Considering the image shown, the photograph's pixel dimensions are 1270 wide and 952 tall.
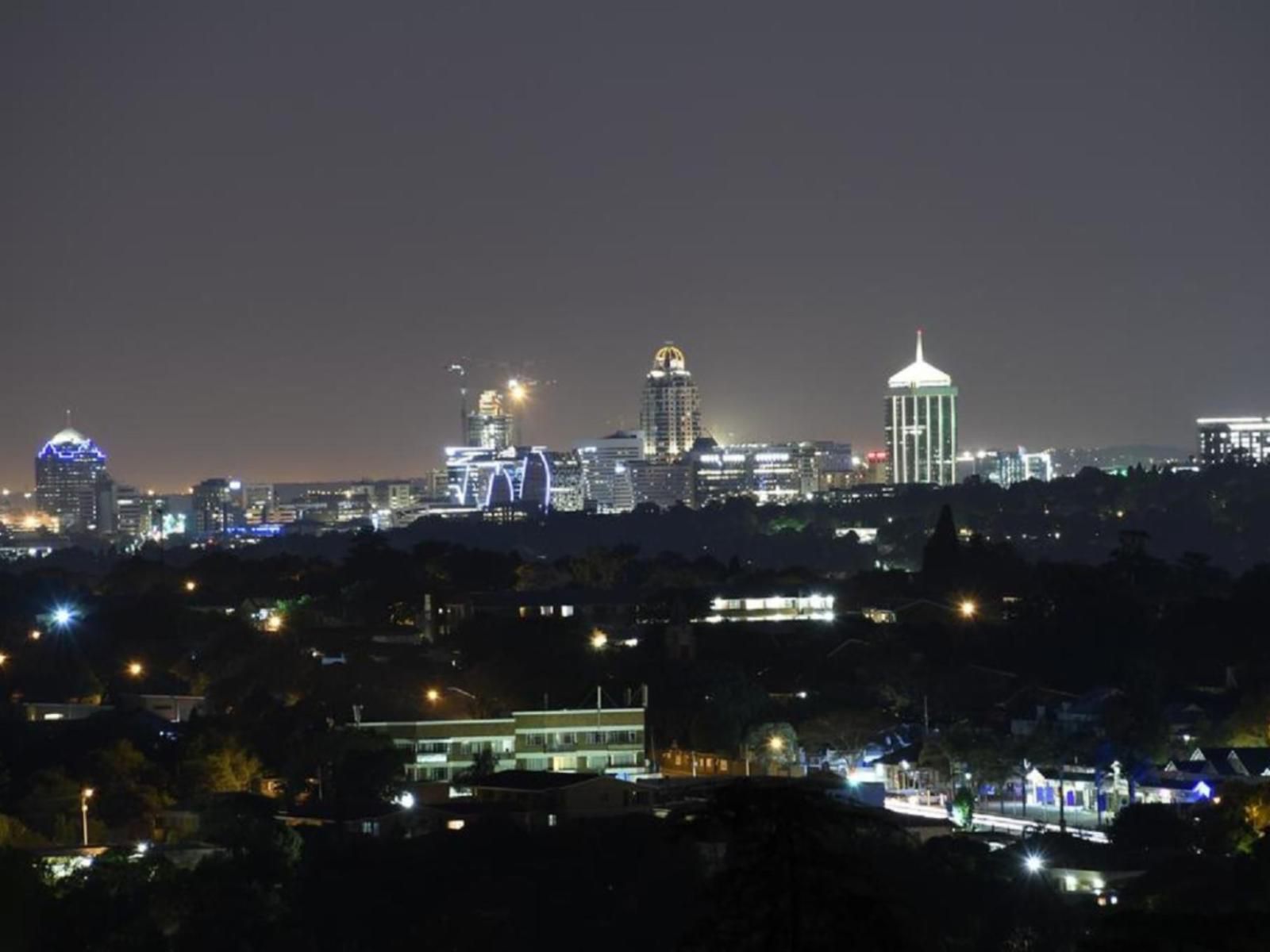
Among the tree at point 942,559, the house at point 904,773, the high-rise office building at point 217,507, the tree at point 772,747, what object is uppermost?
the high-rise office building at point 217,507

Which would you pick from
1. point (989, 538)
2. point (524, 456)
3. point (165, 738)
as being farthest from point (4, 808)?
point (524, 456)

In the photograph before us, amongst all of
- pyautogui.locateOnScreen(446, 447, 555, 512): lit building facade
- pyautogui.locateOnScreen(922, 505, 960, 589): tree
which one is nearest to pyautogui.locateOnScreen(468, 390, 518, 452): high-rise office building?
pyautogui.locateOnScreen(446, 447, 555, 512): lit building facade

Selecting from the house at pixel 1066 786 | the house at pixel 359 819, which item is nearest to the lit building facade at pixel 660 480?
the house at pixel 1066 786

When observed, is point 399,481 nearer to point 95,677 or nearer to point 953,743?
point 95,677

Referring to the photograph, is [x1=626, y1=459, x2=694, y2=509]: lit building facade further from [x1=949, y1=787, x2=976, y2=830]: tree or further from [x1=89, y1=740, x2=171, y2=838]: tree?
[x1=949, y1=787, x2=976, y2=830]: tree

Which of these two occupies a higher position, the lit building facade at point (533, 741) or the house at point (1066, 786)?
the lit building facade at point (533, 741)

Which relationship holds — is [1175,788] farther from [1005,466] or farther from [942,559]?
[1005,466]

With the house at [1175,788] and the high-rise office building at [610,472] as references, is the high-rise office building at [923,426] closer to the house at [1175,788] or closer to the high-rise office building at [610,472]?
the high-rise office building at [610,472]
